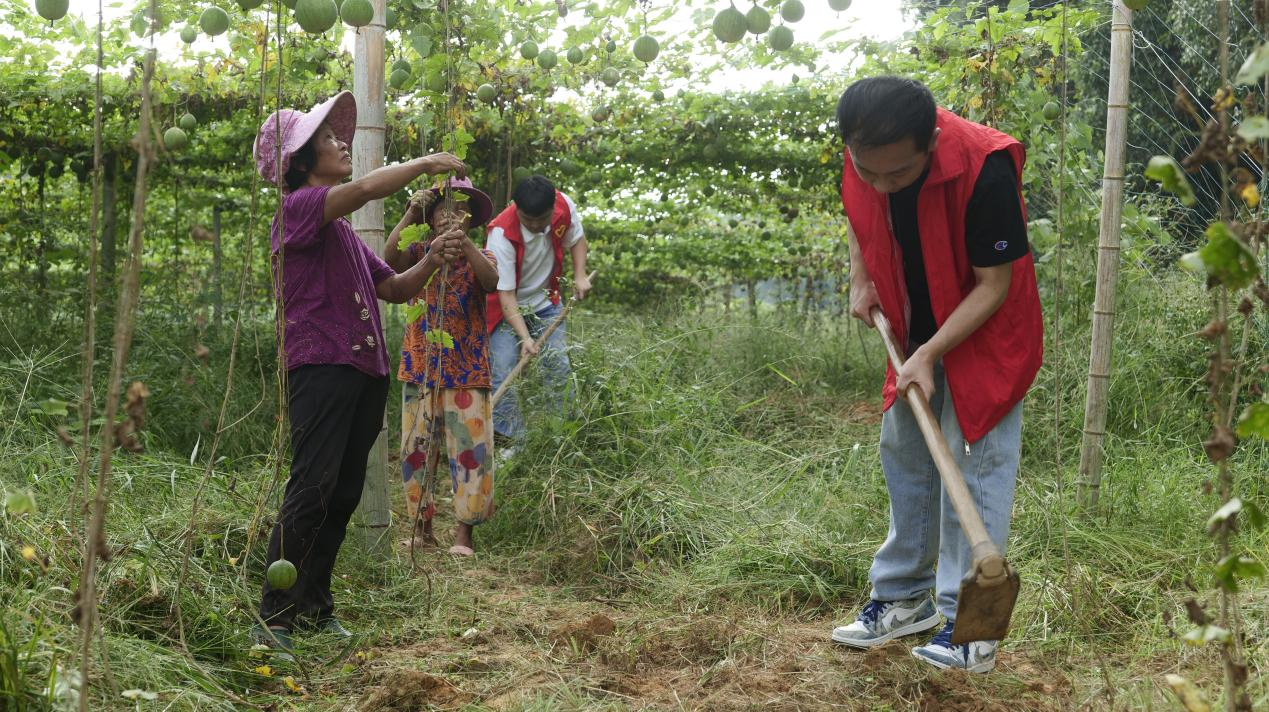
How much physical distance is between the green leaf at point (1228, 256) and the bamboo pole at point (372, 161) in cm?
236

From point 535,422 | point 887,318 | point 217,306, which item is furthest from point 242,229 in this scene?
point 887,318

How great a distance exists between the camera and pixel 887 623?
269 centimetres

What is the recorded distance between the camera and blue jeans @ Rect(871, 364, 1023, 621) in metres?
2.47

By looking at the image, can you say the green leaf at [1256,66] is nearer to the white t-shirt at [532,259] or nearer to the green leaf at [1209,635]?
the green leaf at [1209,635]

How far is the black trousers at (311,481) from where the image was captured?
2.68 metres

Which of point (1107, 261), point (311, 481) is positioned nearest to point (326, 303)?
point (311, 481)

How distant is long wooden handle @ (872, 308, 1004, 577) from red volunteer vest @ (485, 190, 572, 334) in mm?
2272

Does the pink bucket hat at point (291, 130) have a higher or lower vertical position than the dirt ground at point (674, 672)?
higher

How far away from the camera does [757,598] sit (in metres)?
3.14

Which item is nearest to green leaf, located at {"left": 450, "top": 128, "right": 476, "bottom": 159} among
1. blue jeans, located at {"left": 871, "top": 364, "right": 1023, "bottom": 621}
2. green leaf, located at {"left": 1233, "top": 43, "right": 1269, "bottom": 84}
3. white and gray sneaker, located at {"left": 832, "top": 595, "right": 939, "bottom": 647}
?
blue jeans, located at {"left": 871, "top": 364, "right": 1023, "bottom": 621}

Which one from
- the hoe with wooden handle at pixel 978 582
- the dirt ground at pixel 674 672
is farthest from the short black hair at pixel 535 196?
the hoe with wooden handle at pixel 978 582

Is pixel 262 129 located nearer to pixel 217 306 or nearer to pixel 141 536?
pixel 141 536

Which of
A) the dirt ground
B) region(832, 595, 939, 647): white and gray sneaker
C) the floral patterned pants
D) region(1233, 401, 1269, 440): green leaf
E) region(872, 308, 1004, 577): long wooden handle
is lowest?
the dirt ground

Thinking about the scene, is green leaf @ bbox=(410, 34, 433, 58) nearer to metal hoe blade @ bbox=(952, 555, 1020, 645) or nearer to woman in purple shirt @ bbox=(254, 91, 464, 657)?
woman in purple shirt @ bbox=(254, 91, 464, 657)
